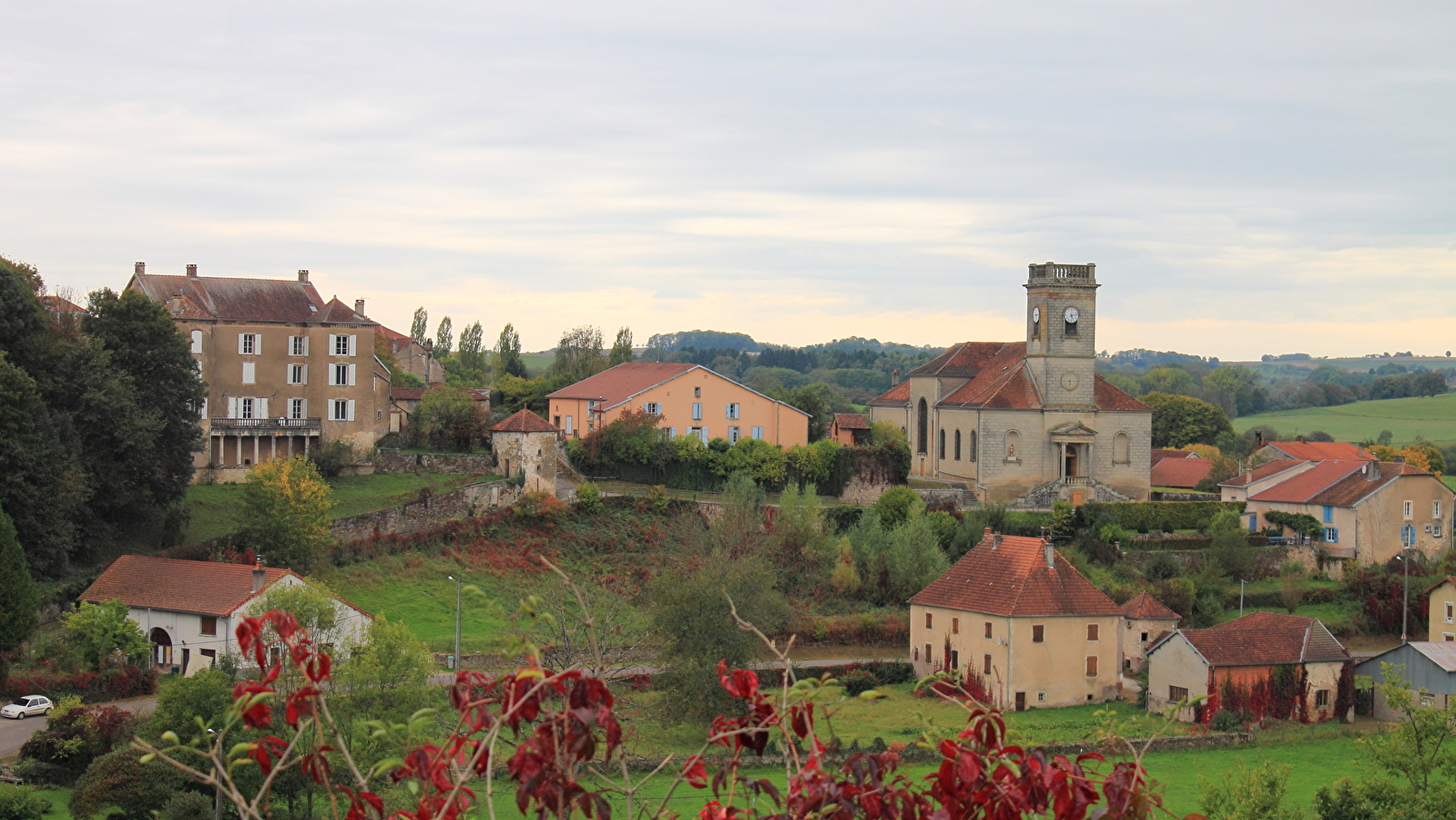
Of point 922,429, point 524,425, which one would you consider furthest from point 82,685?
point 922,429

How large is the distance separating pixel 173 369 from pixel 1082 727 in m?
30.3

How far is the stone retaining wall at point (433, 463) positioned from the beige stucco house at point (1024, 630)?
18.8 m

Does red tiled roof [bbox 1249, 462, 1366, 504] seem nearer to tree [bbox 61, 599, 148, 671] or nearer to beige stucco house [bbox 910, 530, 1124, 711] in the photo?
beige stucco house [bbox 910, 530, 1124, 711]

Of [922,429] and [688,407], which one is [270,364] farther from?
[922,429]

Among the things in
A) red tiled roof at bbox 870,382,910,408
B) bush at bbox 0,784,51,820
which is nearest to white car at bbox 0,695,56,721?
bush at bbox 0,784,51,820

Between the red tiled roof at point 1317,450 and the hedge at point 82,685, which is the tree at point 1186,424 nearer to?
the red tiled roof at point 1317,450

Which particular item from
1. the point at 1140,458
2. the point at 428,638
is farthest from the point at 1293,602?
the point at 428,638

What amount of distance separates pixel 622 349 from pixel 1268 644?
46823 millimetres

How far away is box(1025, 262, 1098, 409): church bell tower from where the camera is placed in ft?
198

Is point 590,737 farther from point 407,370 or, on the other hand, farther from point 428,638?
point 407,370

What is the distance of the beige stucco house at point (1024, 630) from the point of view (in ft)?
132

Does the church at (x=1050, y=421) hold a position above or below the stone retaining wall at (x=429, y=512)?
above

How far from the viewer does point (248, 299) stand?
5197 cm

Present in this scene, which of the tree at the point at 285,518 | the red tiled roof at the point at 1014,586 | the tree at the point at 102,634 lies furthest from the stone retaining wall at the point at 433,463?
the tree at the point at 102,634
